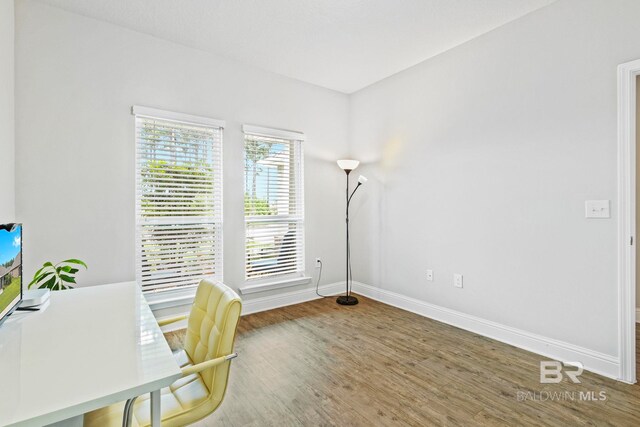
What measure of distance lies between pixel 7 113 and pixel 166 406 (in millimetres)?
2389

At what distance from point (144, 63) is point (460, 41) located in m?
3.00

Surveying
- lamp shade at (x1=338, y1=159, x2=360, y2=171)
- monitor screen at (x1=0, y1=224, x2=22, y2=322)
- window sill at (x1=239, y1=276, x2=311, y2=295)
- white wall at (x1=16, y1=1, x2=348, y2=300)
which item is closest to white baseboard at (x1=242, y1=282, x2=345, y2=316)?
window sill at (x1=239, y1=276, x2=311, y2=295)

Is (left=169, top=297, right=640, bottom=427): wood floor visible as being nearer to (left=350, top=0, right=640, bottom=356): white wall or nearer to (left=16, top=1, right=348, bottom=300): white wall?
(left=350, top=0, right=640, bottom=356): white wall

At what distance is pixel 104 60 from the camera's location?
2.70 m

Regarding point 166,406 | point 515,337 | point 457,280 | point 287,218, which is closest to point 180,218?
point 287,218

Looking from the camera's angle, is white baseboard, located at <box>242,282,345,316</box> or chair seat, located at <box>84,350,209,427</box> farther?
white baseboard, located at <box>242,282,345,316</box>

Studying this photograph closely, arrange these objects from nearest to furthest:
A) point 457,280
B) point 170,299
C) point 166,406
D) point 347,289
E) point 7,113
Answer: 1. point 166,406
2. point 7,113
3. point 170,299
4. point 457,280
5. point 347,289

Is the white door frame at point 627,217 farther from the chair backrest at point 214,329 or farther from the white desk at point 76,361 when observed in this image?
the white desk at point 76,361

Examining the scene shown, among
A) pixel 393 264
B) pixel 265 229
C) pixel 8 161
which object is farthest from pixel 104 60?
pixel 393 264

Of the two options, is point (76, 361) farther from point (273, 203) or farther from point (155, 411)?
point (273, 203)

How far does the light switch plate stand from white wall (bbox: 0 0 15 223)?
161 inches

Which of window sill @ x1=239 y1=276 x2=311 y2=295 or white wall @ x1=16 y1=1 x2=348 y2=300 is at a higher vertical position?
white wall @ x1=16 y1=1 x2=348 y2=300

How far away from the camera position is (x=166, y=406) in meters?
1.23

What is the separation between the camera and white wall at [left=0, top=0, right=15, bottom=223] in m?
2.12
